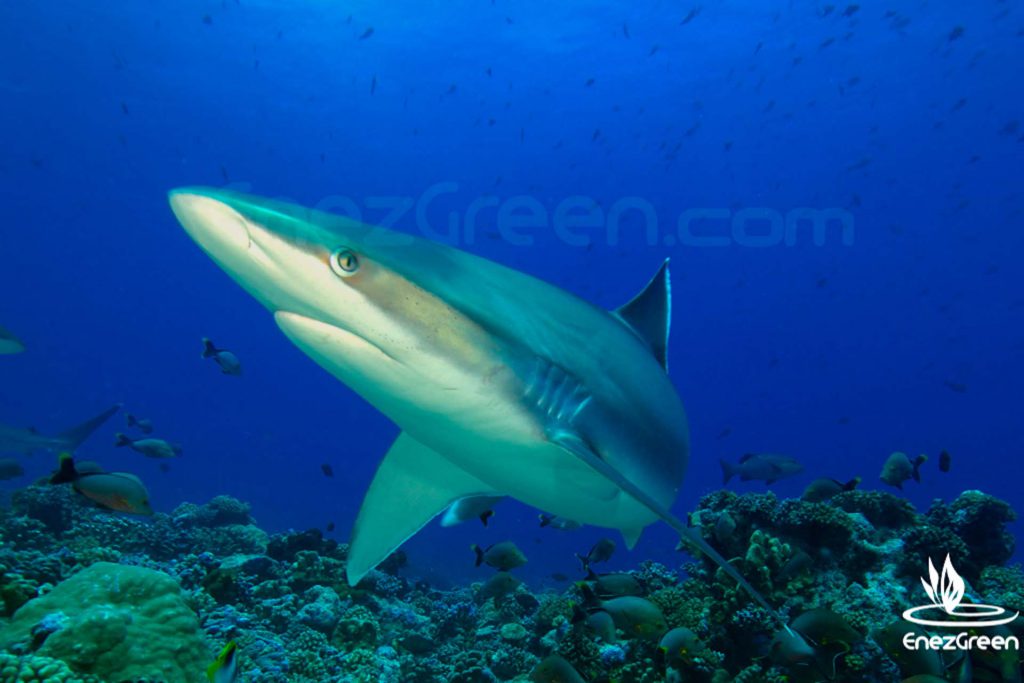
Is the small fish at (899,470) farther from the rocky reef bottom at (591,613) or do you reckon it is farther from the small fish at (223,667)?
the small fish at (223,667)

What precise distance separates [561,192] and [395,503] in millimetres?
64025

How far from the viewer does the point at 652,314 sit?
17.0ft

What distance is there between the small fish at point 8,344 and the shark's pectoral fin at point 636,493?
6.14 m

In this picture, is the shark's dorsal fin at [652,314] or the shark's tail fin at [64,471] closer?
the shark's tail fin at [64,471]

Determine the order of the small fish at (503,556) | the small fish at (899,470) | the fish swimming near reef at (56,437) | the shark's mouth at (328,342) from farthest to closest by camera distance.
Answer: the small fish at (899,470), the fish swimming near reef at (56,437), the small fish at (503,556), the shark's mouth at (328,342)

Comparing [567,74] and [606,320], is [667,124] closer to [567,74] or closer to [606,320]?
[567,74]

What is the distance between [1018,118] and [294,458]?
9703cm

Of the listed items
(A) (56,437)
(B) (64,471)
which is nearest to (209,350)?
(A) (56,437)

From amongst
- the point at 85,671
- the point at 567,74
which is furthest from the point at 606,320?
the point at 567,74

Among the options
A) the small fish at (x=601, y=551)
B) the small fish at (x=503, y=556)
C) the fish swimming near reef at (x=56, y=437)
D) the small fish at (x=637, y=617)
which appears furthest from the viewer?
the fish swimming near reef at (x=56, y=437)

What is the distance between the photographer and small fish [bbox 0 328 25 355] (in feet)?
20.2

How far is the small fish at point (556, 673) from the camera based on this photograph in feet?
12.8

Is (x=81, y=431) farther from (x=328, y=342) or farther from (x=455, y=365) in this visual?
(x=455, y=365)

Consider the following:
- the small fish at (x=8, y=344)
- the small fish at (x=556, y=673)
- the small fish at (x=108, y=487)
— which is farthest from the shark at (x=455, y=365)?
the small fish at (x=8, y=344)
